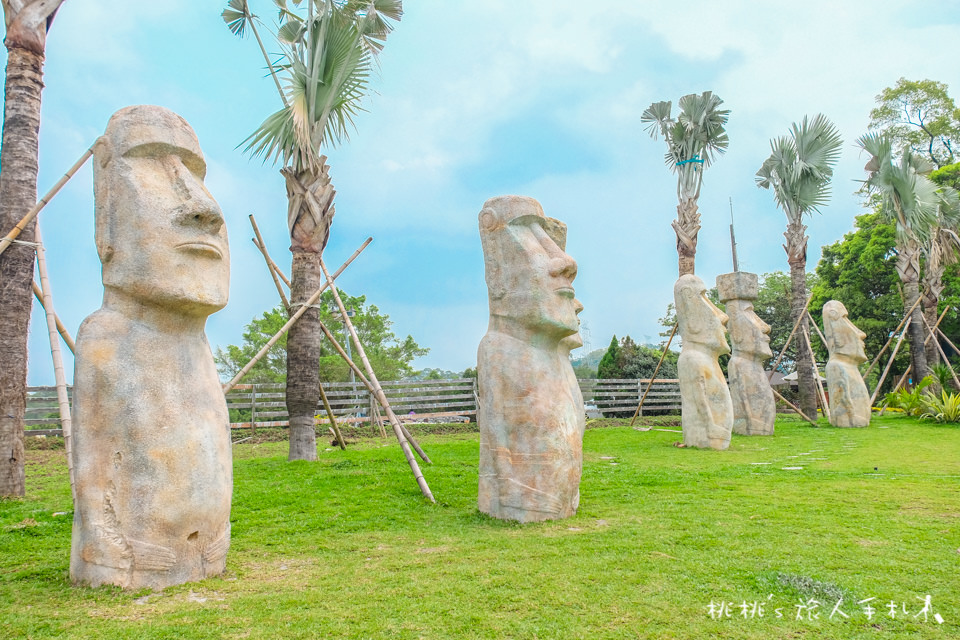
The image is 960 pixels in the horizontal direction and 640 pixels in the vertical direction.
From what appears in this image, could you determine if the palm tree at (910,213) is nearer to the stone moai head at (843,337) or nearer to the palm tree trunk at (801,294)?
the palm tree trunk at (801,294)

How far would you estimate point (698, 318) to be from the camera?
12281 mm

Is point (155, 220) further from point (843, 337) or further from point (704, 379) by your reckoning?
point (843, 337)

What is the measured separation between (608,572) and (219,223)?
378 centimetres

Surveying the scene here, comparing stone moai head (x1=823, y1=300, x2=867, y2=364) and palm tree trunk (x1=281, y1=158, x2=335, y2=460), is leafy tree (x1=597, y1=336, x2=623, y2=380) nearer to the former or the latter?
stone moai head (x1=823, y1=300, x2=867, y2=364)

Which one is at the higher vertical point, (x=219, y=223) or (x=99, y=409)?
(x=219, y=223)

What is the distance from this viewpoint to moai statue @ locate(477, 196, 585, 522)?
6.11 m

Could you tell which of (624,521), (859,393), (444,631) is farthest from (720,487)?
(859,393)

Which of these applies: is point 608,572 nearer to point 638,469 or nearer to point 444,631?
point 444,631

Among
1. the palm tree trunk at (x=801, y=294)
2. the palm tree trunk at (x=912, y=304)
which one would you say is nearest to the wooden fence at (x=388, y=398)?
the palm tree trunk at (x=801, y=294)

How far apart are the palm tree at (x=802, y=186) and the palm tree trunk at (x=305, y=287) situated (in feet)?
48.5

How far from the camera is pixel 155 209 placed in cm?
452

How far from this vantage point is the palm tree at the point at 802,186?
19250 mm

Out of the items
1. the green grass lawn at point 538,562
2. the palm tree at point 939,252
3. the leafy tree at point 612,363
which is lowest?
the green grass lawn at point 538,562

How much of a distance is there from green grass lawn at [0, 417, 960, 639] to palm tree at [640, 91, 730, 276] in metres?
10.3
